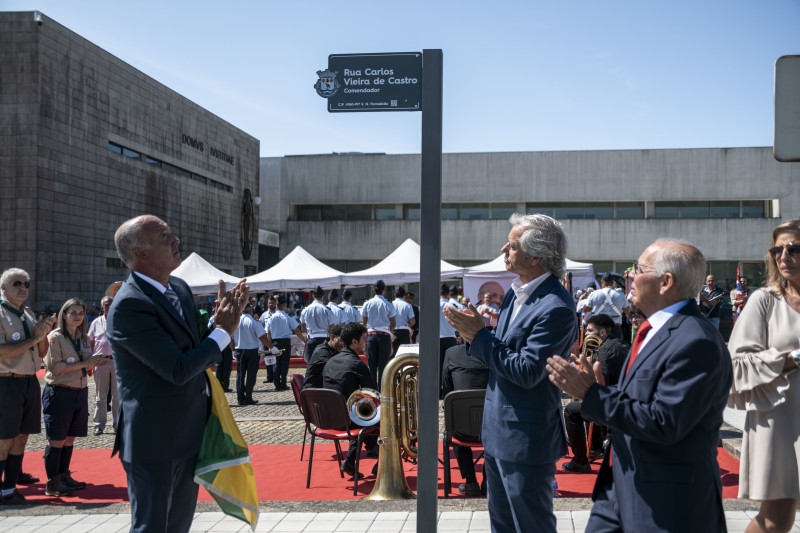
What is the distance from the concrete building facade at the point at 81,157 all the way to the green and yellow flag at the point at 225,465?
83.0 ft

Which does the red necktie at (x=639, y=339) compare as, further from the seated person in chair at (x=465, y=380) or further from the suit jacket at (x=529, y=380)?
the seated person in chair at (x=465, y=380)

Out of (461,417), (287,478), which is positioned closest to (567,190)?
(287,478)

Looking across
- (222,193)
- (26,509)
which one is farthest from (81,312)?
(222,193)

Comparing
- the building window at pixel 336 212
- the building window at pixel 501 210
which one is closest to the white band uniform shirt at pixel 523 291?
the building window at pixel 501 210

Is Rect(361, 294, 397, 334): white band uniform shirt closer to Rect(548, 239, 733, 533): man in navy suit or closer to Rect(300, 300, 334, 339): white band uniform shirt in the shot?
Rect(300, 300, 334, 339): white band uniform shirt

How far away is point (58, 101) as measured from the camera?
27.0m

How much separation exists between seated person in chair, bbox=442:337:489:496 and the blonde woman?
11.5ft

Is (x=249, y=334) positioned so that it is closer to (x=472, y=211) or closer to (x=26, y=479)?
(x=26, y=479)

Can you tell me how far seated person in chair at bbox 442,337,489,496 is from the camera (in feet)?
20.8

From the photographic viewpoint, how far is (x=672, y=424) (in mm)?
2404

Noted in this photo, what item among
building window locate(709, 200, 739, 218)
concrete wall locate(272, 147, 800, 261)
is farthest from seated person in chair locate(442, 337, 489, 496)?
building window locate(709, 200, 739, 218)

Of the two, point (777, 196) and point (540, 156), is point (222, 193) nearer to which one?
point (540, 156)

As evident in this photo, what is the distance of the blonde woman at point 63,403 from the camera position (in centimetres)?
666

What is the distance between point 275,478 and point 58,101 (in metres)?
24.3
